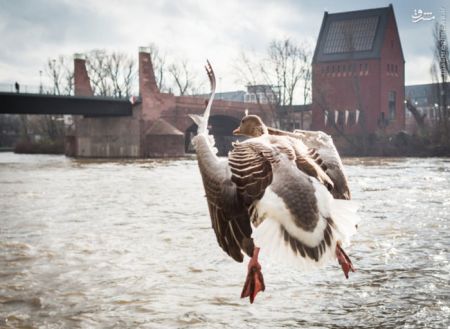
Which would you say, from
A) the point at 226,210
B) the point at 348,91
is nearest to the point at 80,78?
the point at 348,91

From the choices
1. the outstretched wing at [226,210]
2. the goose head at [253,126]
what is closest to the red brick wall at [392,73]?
the goose head at [253,126]

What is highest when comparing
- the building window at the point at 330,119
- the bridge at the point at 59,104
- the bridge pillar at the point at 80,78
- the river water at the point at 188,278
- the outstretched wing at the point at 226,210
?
the bridge pillar at the point at 80,78

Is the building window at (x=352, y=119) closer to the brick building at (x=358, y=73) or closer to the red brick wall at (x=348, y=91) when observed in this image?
the brick building at (x=358, y=73)

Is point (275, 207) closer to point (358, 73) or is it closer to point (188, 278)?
point (188, 278)

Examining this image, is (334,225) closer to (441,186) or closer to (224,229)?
(224,229)

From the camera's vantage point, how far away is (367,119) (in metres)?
65.9

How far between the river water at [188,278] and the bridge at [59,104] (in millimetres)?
43174

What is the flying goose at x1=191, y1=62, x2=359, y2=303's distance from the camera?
370 centimetres

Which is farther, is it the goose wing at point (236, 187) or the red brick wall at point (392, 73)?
the red brick wall at point (392, 73)

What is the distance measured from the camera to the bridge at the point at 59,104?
53.7m

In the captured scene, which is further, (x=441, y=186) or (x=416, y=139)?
(x=416, y=139)

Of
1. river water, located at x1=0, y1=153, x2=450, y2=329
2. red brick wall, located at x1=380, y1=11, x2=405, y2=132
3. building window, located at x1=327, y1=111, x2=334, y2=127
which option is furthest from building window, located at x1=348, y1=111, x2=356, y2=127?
river water, located at x1=0, y1=153, x2=450, y2=329

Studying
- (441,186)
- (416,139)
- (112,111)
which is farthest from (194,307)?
(112,111)

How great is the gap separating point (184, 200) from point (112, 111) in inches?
1768
